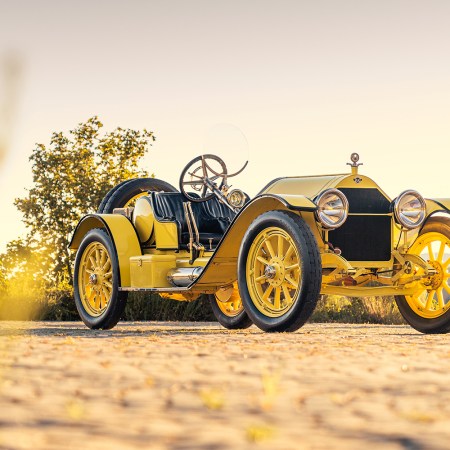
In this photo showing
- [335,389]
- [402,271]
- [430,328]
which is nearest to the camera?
[335,389]

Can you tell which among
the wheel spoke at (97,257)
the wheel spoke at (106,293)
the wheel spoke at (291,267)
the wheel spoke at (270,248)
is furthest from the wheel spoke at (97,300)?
the wheel spoke at (291,267)

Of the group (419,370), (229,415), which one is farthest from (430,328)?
(229,415)

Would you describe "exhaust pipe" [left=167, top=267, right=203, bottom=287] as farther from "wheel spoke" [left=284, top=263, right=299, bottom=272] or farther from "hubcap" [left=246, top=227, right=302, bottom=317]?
"wheel spoke" [left=284, top=263, right=299, bottom=272]

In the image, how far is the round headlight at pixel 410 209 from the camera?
958 centimetres

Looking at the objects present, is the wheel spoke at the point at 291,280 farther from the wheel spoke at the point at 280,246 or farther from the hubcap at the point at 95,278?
the hubcap at the point at 95,278

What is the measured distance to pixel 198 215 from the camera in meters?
11.6

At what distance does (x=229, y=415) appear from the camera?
3.74 metres

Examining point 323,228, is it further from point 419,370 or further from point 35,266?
point 35,266

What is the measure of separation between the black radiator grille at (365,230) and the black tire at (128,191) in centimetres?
356

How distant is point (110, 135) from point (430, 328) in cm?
1532

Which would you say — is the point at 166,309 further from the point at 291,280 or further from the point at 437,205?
the point at 291,280

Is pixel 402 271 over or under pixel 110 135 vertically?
under

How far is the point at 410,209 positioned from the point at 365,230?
51 centimetres

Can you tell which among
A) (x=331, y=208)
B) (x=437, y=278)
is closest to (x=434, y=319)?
(x=437, y=278)
